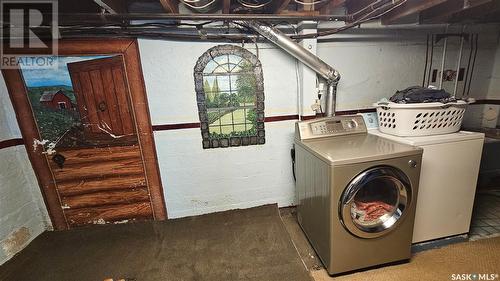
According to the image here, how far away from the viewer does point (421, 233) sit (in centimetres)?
184

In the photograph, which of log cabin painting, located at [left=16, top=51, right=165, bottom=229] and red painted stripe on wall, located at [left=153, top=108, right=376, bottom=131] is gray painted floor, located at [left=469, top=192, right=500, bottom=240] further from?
log cabin painting, located at [left=16, top=51, right=165, bottom=229]

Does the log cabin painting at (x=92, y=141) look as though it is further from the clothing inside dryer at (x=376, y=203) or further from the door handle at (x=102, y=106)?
the clothing inside dryer at (x=376, y=203)

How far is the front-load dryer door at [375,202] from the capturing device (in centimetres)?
148

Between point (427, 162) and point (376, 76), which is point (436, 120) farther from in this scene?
point (376, 76)

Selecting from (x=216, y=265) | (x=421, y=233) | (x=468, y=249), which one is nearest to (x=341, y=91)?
(x=421, y=233)

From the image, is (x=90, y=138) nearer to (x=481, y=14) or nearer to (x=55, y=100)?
(x=55, y=100)

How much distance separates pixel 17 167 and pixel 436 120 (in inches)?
147

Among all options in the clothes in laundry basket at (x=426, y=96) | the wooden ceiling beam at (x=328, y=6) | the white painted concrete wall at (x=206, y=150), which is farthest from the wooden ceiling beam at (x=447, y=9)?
the white painted concrete wall at (x=206, y=150)

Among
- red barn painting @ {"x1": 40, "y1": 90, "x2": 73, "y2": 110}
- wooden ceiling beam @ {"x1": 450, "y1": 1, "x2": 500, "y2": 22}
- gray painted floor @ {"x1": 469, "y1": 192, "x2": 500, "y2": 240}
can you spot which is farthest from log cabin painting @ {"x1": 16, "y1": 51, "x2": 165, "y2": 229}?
wooden ceiling beam @ {"x1": 450, "y1": 1, "x2": 500, "y2": 22}

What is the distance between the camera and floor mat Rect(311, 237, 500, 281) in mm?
1609

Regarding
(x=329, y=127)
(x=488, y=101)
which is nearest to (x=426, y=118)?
(x=329, y=127)

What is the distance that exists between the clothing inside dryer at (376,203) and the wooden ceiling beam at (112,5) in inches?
88.7

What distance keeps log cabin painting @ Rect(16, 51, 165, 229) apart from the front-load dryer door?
6.16ft

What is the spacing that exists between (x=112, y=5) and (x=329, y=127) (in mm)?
2001
